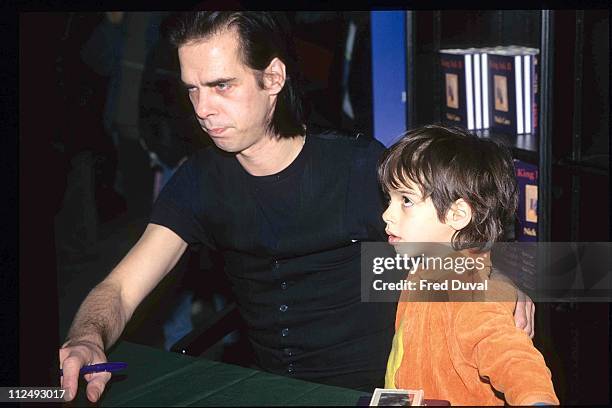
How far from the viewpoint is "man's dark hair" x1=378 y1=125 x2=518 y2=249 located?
4.92 ft

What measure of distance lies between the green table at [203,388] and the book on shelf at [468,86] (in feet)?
5.37

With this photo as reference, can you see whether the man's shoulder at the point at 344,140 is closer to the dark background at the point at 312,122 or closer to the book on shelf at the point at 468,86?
the dark background at the point at 312,122

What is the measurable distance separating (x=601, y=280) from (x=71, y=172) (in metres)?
2.43

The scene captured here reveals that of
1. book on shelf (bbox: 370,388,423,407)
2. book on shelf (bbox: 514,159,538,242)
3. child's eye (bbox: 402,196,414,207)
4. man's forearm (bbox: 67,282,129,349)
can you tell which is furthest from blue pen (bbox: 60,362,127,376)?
book on shelf (bbox: 514,159,538,242)

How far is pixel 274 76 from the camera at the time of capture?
1.93 metres

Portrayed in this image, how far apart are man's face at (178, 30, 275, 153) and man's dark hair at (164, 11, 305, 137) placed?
0.06 ft

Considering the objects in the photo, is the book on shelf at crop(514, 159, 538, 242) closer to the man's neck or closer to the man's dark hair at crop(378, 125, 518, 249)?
the man's neck

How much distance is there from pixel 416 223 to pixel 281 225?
1.47ft

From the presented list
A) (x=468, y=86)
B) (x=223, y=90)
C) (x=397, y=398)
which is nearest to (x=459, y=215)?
(x=397, y=398)

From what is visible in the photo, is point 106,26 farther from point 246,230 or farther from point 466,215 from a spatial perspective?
point 466,215

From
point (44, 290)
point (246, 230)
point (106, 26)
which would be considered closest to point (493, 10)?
point (246, 230)

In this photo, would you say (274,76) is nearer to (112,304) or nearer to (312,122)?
(312,122)

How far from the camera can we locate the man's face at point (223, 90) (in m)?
1.77

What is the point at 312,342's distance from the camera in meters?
1.89
